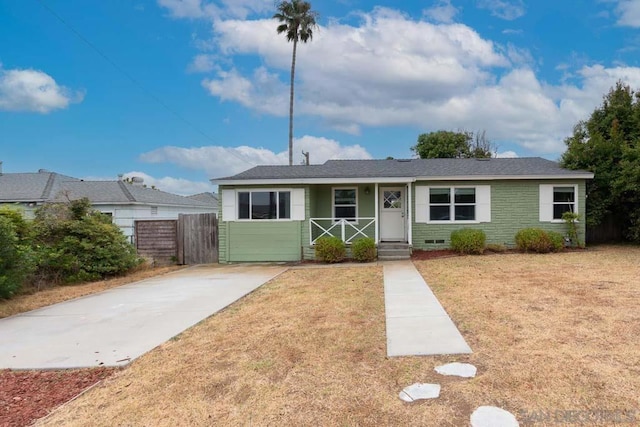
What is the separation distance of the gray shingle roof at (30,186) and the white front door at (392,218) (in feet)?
53.0

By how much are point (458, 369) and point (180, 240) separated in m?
11.9

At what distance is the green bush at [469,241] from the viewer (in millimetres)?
12391

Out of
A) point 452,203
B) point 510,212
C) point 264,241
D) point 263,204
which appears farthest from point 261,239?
point 510,212

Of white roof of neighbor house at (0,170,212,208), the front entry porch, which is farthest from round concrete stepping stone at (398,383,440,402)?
white roof of neighbor house at (0,170,212,208)

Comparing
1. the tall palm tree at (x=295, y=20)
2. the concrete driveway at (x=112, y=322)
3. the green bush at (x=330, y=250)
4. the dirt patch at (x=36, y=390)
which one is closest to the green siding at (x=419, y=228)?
the green bush at (x=330, y=250)

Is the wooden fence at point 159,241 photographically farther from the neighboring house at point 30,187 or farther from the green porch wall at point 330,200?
the neighboring house at point 30,187

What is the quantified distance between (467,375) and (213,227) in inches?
455

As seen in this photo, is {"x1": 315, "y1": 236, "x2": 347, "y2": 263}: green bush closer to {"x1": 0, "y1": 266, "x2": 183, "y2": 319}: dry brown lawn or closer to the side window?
the side window

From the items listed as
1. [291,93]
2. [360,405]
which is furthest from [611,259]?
[291,93]

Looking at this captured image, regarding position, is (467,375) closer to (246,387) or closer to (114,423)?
(246,387)

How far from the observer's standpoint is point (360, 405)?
311cm

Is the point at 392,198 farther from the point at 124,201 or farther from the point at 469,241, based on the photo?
the point at 124,201

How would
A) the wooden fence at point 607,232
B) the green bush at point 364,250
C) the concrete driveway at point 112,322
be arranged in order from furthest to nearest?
the wooden fence at point 607,232, the green bush at point 364,250, the concrete driveway at point 112,322

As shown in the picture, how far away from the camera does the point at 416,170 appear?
14.3m
